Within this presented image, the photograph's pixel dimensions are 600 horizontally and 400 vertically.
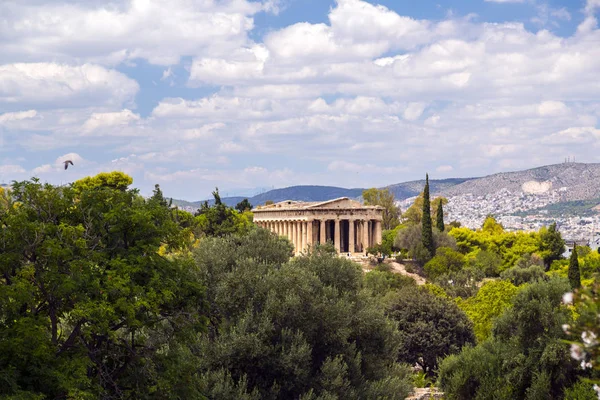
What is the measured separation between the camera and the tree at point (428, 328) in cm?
4706

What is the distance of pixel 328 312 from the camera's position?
2819cm

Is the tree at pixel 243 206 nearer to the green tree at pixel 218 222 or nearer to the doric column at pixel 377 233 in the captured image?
the doric column at pixel 377 233

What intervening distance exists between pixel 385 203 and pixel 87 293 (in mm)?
113469

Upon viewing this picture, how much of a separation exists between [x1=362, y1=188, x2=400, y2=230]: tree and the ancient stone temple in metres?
30.0

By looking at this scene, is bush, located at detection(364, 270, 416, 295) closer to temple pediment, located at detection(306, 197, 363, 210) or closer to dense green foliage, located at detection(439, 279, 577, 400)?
temple pediment, located at detection(306, 197, 363, 210)

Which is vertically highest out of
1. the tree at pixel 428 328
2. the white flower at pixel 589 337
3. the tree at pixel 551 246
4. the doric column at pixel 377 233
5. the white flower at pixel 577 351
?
the white flower at pixel 589 337

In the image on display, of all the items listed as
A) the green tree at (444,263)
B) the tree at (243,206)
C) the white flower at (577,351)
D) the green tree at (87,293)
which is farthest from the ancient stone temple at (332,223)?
the white flower at (577,351)

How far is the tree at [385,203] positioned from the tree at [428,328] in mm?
77911

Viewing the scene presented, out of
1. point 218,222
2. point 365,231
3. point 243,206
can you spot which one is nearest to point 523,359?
point 218,222

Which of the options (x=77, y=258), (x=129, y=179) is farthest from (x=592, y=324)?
(x=129, y=179)

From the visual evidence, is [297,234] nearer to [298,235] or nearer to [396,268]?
[298,235]

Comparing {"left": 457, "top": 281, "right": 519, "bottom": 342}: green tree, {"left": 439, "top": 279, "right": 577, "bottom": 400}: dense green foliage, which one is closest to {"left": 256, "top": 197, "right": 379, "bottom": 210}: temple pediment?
{"left": 457, "top": 281, "right": 519, "bottom": 342}: green tree

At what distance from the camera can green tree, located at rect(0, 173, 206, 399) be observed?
57.1ft

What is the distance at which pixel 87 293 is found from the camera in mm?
18312
